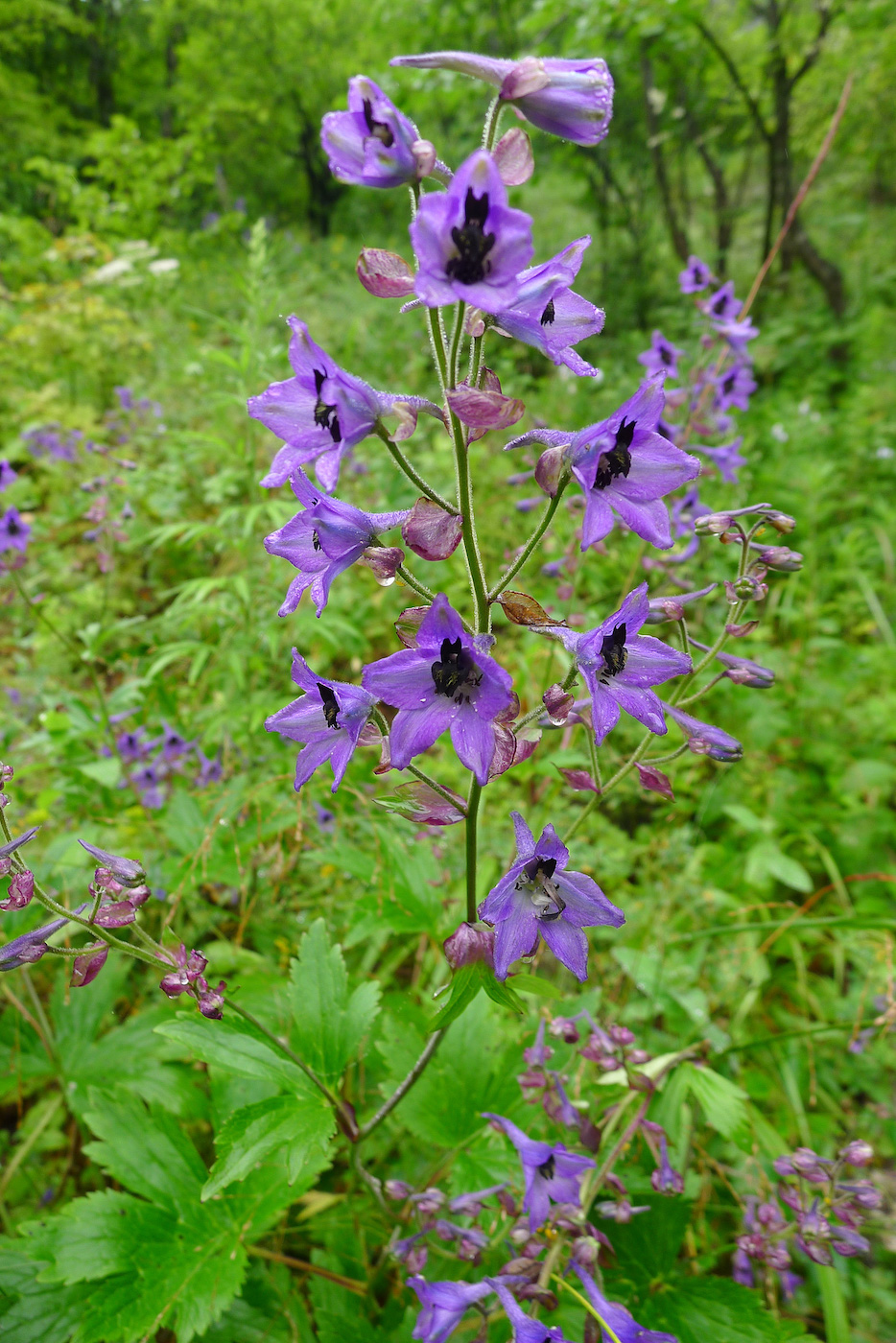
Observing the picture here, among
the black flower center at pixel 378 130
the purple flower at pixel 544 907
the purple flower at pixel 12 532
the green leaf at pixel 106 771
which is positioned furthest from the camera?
the purple flower at pixel 12 532

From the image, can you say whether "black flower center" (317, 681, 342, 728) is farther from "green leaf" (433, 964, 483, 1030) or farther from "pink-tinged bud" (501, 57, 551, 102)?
"pink-tinged bud" (501, 57, 551, 102)

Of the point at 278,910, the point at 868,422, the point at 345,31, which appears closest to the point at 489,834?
the point at 278,910

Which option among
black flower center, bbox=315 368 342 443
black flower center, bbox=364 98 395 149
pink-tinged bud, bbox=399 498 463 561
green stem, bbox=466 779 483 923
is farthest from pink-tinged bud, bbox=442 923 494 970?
black flower center, bbox=364 98 395 149

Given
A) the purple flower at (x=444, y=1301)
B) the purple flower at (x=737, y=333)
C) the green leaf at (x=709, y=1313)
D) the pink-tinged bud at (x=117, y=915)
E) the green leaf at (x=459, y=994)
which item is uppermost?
the purple flower at (x=737, y=333)

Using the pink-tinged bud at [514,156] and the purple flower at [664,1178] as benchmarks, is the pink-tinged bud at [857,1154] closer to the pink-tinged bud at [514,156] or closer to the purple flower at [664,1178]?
the purple flower at [664,1178]

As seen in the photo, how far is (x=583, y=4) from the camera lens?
27.2ft

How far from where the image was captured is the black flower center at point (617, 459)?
4.11 ft

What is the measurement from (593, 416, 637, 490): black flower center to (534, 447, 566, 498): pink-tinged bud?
0.21 ft

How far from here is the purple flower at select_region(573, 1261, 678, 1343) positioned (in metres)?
1.49

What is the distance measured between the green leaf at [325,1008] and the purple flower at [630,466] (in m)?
1.35

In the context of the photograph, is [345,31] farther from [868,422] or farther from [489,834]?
[489,834]

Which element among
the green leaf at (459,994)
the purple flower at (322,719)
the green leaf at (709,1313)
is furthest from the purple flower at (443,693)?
the green leaf at (709,1313)

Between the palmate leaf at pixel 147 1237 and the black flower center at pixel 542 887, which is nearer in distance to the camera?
the black flower center at pixel 542 887

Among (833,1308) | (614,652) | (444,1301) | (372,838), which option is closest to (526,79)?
(614,652)
